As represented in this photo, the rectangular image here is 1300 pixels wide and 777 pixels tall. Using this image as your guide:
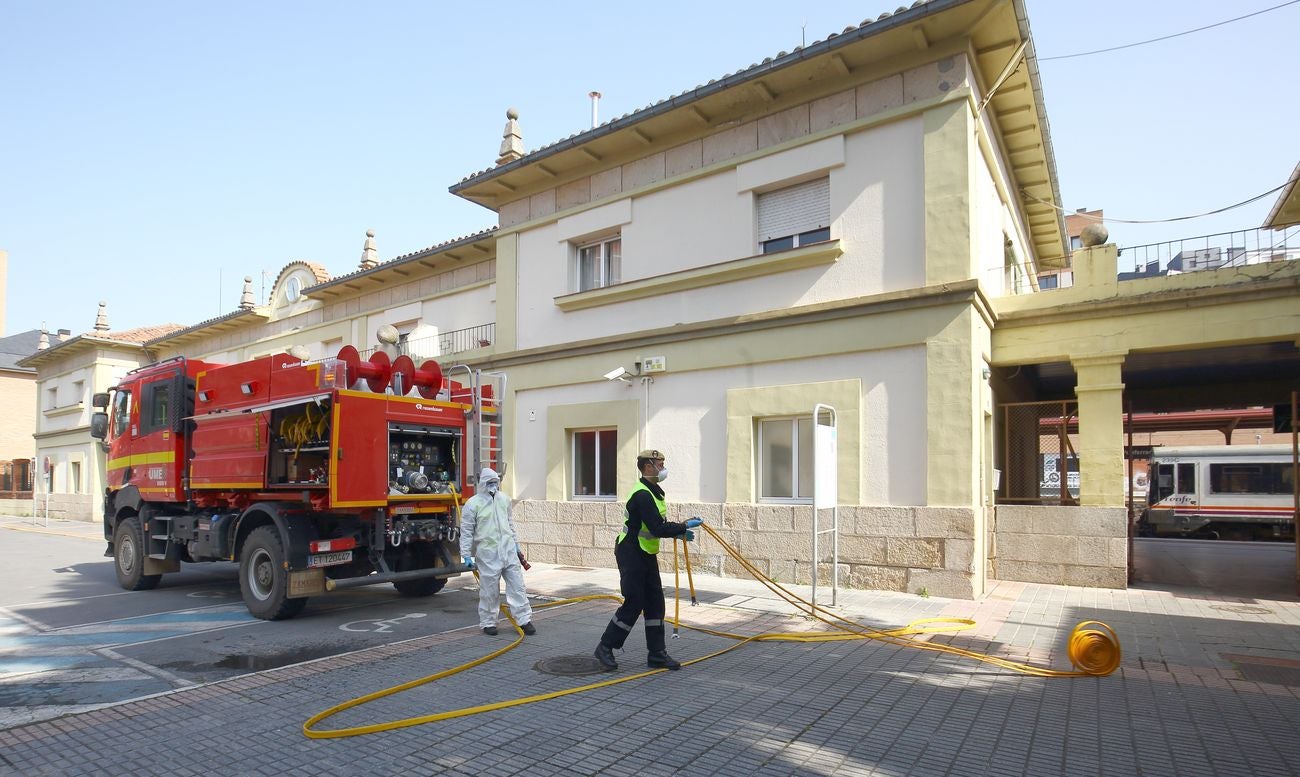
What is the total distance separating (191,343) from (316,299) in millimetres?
8958

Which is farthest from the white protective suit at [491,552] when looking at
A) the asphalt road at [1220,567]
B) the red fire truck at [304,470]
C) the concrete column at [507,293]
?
the asphalt road at [1220,567]

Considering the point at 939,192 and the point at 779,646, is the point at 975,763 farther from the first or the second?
the point at 939,192

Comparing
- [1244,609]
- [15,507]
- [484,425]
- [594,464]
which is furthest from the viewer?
[15,507]

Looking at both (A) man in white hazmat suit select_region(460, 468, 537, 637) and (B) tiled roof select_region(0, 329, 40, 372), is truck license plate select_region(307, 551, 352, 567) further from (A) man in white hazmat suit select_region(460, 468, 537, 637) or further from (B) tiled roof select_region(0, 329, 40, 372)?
(B) tiled roof select_region(0, 329, 40, 372)

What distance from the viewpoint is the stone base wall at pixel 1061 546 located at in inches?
406

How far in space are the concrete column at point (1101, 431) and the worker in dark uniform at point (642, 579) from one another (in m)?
7.02

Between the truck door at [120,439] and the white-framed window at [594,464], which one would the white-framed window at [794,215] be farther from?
the truck door at [120,439]

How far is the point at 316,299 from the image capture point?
2159cm

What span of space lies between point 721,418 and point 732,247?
2643 millimetres

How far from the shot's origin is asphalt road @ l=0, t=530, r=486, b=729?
20.1 feet

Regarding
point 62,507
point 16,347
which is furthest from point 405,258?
point 16,347

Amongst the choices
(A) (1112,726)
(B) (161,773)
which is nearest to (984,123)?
(A) (1112,726)

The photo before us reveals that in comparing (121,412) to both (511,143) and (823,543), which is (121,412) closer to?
(511,143)

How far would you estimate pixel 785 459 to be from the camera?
11.2m
